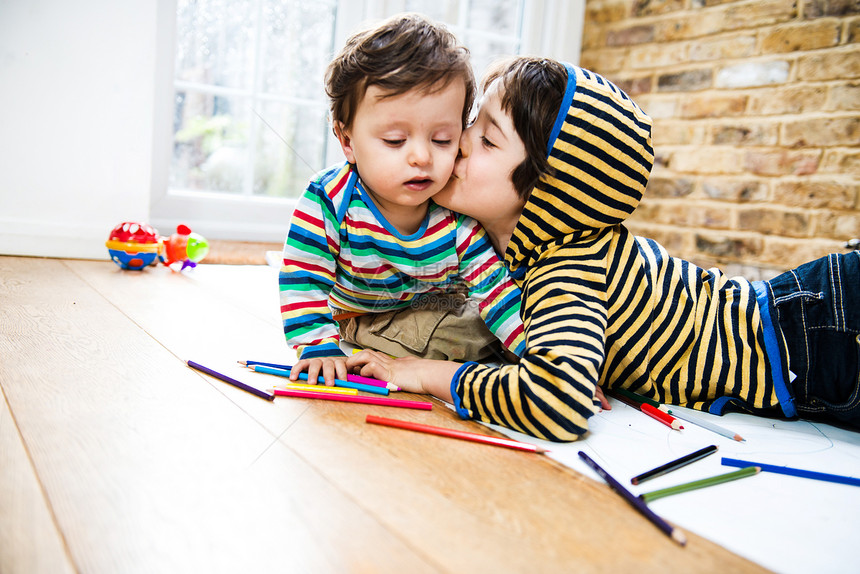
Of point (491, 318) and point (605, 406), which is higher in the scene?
point (491, 318)

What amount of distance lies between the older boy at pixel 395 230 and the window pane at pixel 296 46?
1686 mm

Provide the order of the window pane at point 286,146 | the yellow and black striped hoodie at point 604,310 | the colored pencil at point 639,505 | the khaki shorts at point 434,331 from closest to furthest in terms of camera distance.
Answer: the colored pencil at point 639,505
the yellow and black striped hoodie at point 604,310
the khaki shorts at point 434,331
the window pane at point 286,146

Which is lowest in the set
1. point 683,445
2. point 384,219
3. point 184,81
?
point 683,445

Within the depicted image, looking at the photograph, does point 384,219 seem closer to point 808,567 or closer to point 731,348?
point 731,348

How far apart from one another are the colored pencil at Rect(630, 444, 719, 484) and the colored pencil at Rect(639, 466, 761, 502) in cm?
3

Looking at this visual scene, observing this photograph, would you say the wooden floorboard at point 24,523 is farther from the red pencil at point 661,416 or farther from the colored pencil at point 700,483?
the red pencil at point 661,416

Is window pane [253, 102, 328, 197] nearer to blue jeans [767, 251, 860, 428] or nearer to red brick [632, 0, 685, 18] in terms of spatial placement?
red brick [632, 0, 685, 18]

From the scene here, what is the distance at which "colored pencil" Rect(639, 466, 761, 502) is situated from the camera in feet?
2.41

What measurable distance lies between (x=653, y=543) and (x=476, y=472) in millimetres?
205

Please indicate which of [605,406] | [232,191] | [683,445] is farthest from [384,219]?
[232,191]

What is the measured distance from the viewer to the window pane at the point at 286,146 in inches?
107

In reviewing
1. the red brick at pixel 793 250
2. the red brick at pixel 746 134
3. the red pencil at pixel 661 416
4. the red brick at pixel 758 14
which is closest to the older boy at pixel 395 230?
the red pencil at pixel 661 416

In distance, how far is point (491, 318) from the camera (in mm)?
1135

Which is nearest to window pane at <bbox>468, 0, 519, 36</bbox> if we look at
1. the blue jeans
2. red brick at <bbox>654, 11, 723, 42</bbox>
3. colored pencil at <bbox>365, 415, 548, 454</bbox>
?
red brick at <bbox>654, 11, 723, 42</bbox>
